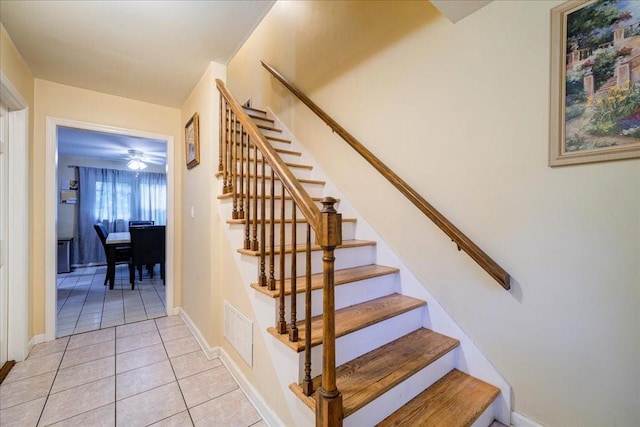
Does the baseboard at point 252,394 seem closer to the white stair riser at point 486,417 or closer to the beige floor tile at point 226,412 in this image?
the beige floor tile at point 226,412

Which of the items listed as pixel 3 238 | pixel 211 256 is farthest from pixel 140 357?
pixel 3 238

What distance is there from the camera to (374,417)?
119 cm

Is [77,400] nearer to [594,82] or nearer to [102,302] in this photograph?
[102,302]

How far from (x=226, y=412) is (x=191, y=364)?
2.13 ft

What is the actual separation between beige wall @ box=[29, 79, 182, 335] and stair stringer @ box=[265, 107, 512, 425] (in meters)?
2.18

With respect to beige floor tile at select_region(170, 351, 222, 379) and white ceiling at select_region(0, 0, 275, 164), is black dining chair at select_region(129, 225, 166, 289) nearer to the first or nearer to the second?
white ceiling at select_region(0, 0, 275, 164)

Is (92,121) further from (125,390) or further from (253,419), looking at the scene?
(253,419)

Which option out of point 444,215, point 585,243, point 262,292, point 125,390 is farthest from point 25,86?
point 585,243

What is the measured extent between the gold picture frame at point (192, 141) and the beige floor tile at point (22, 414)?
1.87 m

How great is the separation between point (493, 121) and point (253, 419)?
2081mm

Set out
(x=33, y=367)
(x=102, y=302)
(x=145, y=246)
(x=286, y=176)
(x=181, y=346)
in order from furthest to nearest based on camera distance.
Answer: (x=145, y=246), (x=102, y=302), (x=181, y=346), (x=33, y=367), (x=286, y=176)

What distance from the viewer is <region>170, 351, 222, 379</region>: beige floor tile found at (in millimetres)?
1951

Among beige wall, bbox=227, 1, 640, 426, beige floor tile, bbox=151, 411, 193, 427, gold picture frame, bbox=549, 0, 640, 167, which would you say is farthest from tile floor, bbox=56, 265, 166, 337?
gold picture frame, bbox=549, 0, 640, 167

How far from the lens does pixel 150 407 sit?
1586mm
